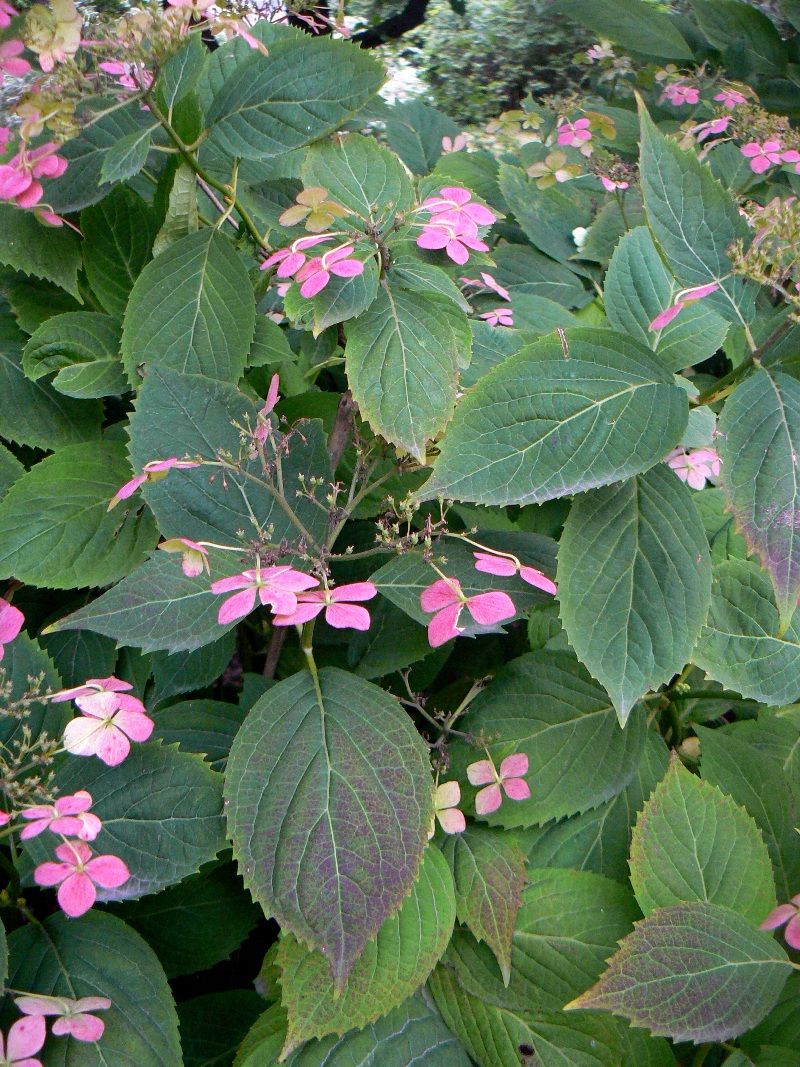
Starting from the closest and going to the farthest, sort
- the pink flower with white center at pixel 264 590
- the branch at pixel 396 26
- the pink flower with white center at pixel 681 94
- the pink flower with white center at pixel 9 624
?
1. the pink flower with white center at pixel 264 590
2. the pink flower with white center at pixel 9 624
3. the pink flower with white center at pixel 681 94
4. the branch at pixel 396 26

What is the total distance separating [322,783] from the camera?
25.8 inches

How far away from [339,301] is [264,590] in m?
0.28

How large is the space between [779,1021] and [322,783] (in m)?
0.41

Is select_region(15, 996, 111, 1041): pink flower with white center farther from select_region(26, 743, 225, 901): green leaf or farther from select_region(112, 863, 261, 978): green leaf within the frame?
select_region(112, 863, 261, 978): green leaf

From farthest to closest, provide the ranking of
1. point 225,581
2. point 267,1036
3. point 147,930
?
point 147,930 < point 267,1036 < point 225,581

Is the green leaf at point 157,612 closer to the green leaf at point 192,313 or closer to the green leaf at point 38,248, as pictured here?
the green leaf at point 192,313

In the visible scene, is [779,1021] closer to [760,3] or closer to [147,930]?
[147,930]

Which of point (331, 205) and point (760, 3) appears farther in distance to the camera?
point (760, 3)

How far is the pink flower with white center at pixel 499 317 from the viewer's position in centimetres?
106

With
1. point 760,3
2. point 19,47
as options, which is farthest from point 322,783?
point 760,3

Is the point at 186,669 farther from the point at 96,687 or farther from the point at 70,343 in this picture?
the point at 70,343

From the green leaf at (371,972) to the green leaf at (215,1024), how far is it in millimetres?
173

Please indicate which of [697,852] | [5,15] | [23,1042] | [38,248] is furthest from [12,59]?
[697,852]

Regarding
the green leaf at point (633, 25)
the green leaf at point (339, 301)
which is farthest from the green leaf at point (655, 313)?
the green leaf at point (633, 25)
